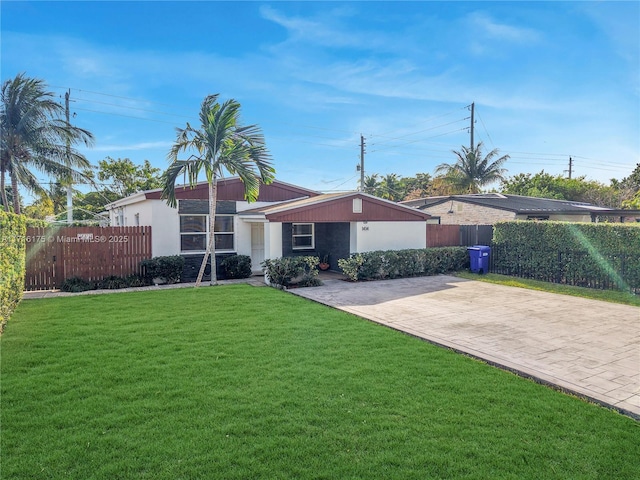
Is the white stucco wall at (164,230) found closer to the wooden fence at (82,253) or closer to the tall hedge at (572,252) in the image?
the wooden fence at (82,253)

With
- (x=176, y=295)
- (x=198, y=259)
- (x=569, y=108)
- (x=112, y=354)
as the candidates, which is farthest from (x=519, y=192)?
(x=112, y=354)

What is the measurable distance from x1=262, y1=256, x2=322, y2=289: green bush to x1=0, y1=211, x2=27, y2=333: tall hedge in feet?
20.3

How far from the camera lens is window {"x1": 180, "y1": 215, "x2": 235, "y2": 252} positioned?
13680 millimetres

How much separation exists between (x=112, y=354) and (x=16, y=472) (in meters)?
2.68

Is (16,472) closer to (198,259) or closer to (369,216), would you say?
(198,259)

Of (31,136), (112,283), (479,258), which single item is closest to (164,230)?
(112,283)

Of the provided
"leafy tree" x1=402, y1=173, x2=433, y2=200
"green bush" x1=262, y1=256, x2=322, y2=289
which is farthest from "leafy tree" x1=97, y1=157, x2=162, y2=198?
"leafy tree" x1=402, y1=173, x2=433, y2=200

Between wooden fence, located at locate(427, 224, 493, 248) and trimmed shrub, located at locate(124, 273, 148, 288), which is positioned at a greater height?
wooden fence, located at locate(427, 224, 493, 248)

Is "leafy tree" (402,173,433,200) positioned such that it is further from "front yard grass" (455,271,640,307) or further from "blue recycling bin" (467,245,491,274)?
"front yard grass" (455,271,640,307)

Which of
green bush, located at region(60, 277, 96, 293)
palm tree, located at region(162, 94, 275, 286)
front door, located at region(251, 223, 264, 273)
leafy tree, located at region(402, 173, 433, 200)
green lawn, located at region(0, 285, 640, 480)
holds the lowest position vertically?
green lawn, located at region(0, 285, 640, 480)

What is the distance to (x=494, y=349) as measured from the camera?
591 centimetres

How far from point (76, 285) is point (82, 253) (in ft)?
3.55

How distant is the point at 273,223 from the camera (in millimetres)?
12758

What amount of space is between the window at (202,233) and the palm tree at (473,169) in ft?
72.7
